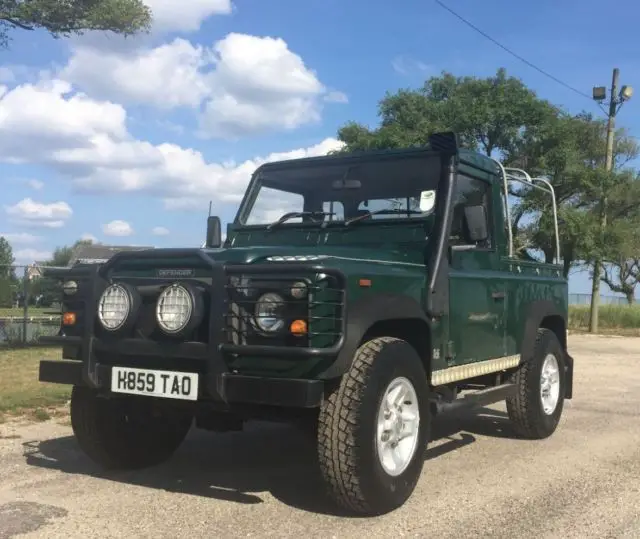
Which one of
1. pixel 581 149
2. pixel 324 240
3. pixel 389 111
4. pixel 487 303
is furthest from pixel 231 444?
pixel 581 149

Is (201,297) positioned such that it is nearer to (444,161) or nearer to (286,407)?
(286,407)

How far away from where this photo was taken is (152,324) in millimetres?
4426

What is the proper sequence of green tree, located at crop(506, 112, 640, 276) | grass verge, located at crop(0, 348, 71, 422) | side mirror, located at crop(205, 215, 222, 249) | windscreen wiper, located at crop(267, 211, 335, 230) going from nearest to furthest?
windscreen wiper, located at crop(267, 211, 335, 230) < side mirror, located at crop(205, 215, 222, 249) < grass verge, located at crop(0, 348, 71, 422) < green tree, located at crop(506, 112, 640, 276)

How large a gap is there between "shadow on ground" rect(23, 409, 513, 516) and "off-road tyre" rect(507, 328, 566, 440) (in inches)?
14.5

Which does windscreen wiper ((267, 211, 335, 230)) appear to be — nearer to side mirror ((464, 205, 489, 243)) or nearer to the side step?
side mirror ((464, 205, 489, 243))

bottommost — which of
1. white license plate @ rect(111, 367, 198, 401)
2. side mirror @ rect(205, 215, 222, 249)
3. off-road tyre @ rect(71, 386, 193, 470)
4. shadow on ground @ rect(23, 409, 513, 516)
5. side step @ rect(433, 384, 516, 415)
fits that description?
shadow on ground @ rect(23, 409, 513, 516)

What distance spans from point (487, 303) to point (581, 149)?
76.9 ft

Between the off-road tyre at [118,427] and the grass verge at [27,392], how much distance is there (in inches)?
93.6

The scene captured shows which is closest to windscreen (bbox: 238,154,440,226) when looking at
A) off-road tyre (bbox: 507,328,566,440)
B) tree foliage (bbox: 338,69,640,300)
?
off-road tyre (bbox: 507,328,566,440)

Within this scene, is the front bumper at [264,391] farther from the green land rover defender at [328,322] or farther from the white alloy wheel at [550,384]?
the white alloy wheel at [550,384]

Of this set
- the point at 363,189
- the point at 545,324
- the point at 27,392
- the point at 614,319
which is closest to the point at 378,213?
the point at 363,189

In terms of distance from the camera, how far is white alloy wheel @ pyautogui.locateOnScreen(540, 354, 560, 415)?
697 cm

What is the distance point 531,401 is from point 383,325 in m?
2.69

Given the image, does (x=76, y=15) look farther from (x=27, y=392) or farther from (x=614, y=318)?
(x=614, y=318)
